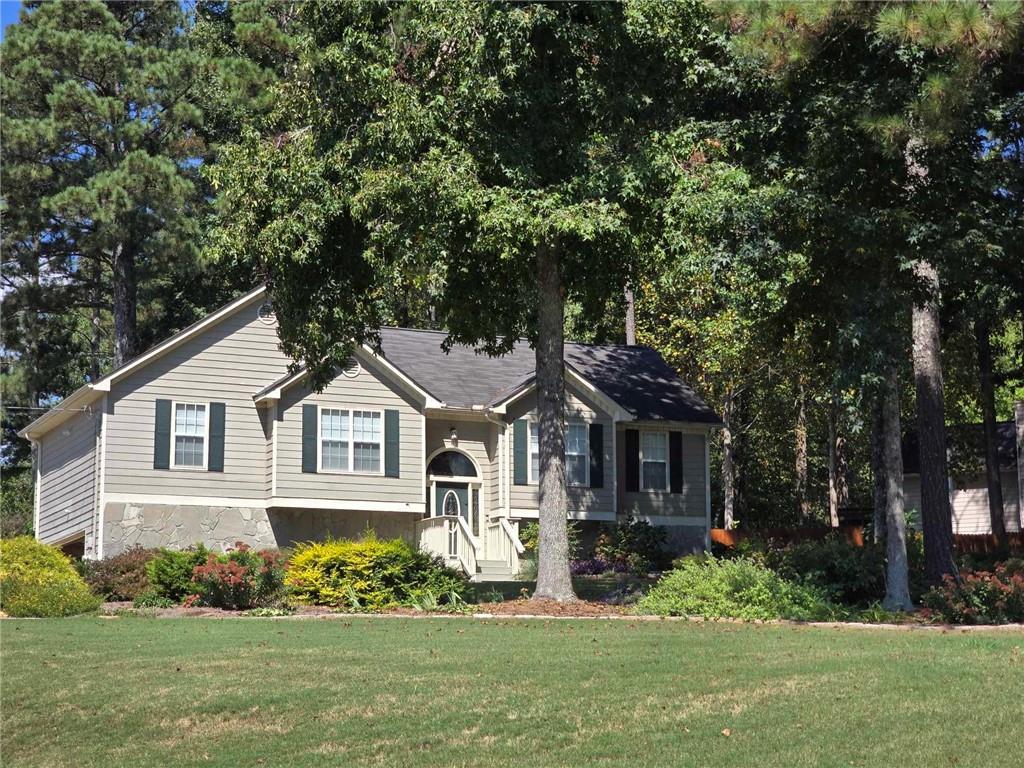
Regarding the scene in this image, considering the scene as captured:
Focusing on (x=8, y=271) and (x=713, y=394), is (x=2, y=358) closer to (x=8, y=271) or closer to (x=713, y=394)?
(x=8, y=271)

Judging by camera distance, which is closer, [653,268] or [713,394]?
[653,268]

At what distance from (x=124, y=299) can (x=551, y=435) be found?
20.2 m

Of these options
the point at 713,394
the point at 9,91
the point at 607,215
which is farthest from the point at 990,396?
the point at 9,91

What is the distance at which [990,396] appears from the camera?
1137 inches

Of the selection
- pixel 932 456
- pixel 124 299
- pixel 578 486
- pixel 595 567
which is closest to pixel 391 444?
pixel 578 486

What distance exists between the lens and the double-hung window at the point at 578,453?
1222 inches

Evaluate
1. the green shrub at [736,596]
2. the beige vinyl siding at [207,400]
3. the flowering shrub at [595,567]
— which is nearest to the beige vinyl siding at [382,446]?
the beige vinyl siding at [207,400]

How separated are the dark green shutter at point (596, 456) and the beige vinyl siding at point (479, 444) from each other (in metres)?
2.39

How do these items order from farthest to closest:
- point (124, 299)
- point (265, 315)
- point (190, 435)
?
point (124, 299) → point (265, 315) → point (190, 435)

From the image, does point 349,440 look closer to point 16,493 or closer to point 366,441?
point 366,441

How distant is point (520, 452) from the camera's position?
30.8 metres

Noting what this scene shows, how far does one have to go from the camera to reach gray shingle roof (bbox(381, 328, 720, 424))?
103 ft

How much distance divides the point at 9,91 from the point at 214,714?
27023 millimetres

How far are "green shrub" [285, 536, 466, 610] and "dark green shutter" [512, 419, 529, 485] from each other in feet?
32.0
